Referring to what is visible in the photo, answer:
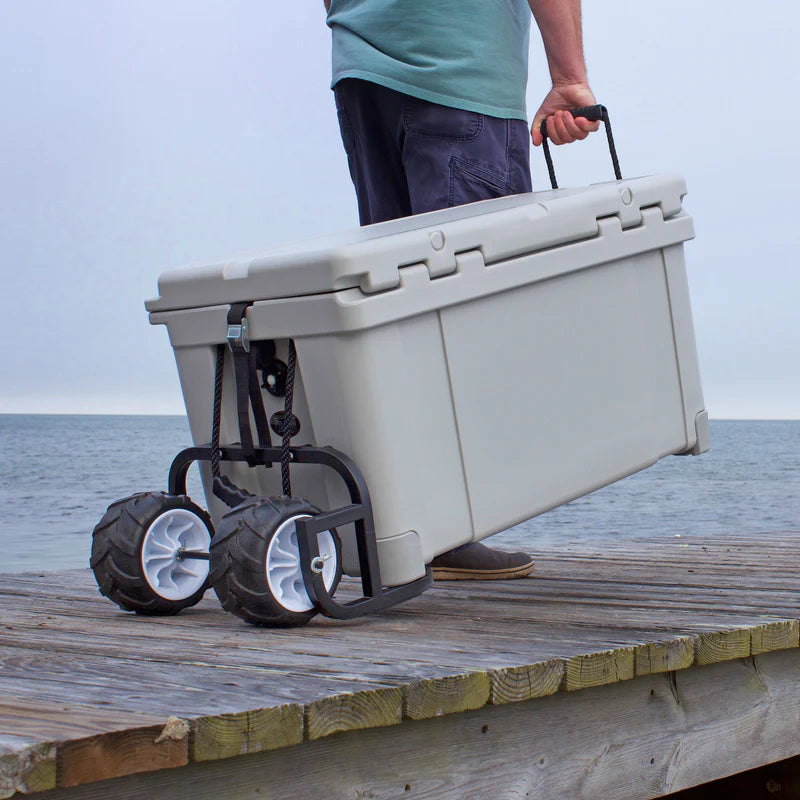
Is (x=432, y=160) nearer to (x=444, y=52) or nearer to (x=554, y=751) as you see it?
(x=444, y=52)

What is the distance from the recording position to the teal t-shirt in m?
2.28

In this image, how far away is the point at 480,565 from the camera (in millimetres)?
2443

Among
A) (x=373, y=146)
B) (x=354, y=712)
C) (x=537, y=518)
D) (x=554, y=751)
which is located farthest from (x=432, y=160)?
(x=537, y=518)

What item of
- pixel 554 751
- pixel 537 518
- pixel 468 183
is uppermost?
pixel 468 183

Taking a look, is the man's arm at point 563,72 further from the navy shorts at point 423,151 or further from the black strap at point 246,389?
the black strap at point 246,389

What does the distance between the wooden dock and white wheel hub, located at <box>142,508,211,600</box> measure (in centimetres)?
5

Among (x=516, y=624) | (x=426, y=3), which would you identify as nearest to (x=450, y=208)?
(x=426, y=3)

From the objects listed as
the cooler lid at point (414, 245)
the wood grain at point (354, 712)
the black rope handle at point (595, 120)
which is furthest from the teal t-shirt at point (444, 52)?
the wood grain at point (354, 712)

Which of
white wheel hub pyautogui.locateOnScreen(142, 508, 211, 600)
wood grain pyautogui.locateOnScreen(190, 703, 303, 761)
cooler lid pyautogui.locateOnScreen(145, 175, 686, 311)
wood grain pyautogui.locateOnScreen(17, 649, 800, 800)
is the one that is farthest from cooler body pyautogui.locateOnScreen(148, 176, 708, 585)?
wood grain pyautogui.locateOnScreen(190, 703, 303, 761)

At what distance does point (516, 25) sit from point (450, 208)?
0.49 meters

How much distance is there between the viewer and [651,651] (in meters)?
1.66

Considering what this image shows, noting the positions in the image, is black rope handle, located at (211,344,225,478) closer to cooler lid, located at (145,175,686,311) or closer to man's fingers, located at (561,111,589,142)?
cooler lid, located at (145,175,686,311)

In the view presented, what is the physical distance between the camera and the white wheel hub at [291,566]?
172cm

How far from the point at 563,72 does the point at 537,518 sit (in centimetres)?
2099
